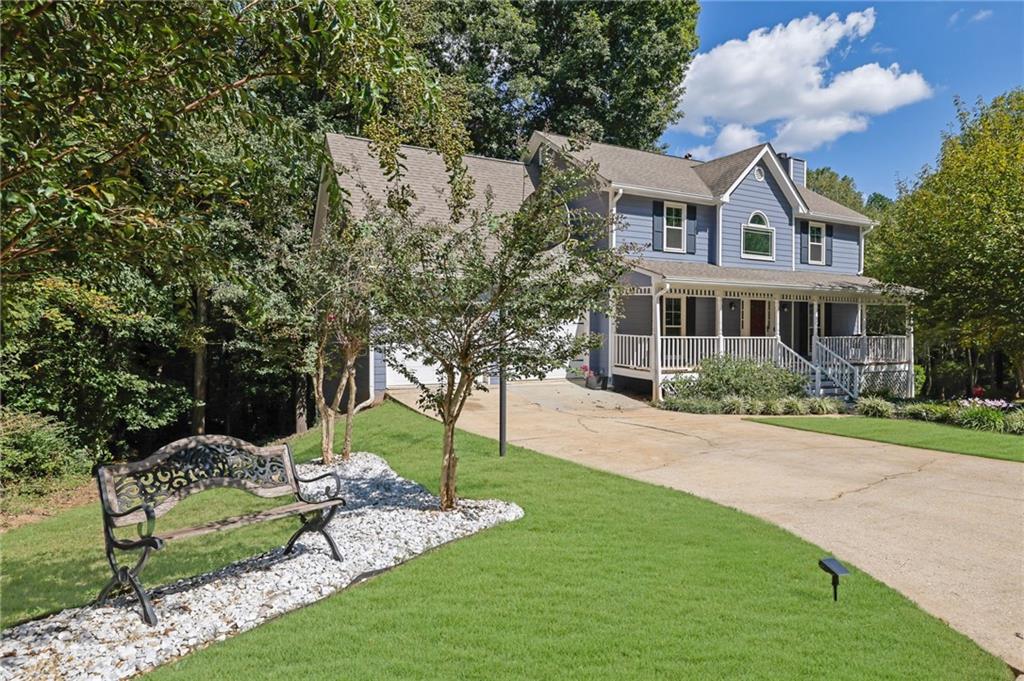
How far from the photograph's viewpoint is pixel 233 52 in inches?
142

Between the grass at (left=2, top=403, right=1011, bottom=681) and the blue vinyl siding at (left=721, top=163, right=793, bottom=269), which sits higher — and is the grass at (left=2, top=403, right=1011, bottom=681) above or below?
below

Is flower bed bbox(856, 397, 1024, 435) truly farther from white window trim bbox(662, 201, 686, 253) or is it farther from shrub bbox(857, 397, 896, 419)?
white window trim bbox(662, 201, 686, 253)

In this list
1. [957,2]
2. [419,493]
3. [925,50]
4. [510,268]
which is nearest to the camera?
[510,268]

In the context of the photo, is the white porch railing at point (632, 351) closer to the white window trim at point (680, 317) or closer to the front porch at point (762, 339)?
the front porch at point (762, 339)

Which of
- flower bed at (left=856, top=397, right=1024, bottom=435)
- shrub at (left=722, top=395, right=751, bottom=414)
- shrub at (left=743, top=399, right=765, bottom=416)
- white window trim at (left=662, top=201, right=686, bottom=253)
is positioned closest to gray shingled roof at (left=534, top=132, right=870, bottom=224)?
white window trim at (left=662, top=201, right=686, bottom=253)

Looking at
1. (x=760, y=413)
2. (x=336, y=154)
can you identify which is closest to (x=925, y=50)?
(x=760, y=413)

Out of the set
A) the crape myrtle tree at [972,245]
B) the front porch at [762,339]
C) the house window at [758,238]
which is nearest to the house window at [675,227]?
the front porch at [762,339]

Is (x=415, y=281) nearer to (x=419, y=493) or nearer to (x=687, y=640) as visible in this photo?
(x=419, y=493)

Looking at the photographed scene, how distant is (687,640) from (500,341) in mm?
3166

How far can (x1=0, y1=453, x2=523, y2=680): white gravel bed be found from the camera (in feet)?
10.9

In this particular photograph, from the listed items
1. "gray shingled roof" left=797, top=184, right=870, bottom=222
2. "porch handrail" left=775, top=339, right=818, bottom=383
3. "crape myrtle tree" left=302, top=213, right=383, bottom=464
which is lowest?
"porch handrail" left=775, top=339, right=818, bottom=383

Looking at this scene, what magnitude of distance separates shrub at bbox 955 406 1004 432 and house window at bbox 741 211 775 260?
891 cm

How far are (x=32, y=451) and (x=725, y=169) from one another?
19869 mm

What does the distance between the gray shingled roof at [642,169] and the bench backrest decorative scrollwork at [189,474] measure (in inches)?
571
